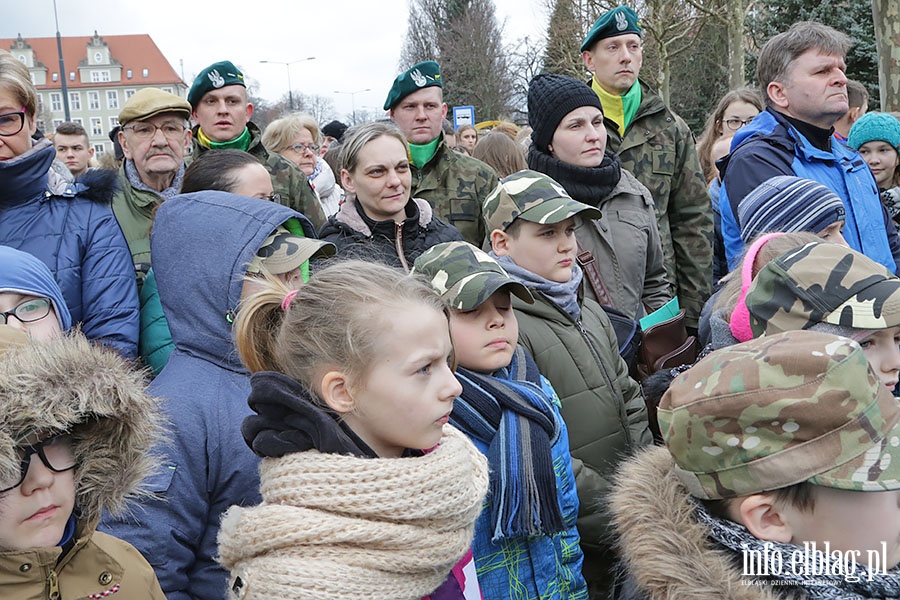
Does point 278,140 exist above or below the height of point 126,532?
above

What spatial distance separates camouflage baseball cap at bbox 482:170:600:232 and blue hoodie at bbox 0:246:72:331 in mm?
1728

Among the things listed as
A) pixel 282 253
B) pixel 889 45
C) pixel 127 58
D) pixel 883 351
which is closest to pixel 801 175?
pixel 883 351

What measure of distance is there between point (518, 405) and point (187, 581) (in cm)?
107

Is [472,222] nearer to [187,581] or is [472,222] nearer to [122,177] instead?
[122,177]

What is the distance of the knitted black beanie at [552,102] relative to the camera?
4223mm

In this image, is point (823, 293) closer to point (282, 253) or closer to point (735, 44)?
point (282, 253)

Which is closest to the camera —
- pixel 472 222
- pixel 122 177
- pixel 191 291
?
pixel 191 291

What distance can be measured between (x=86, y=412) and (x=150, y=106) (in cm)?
292

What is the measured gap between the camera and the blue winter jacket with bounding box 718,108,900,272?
4016mm

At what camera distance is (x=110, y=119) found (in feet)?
282

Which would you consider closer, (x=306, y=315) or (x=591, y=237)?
(x=306, y=315)

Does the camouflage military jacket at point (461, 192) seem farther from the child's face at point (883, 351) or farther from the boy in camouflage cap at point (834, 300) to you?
the child's face at point (883, 351)

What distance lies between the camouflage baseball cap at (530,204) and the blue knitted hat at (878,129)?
3.76 metres

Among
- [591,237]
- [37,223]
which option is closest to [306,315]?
[37,223]
